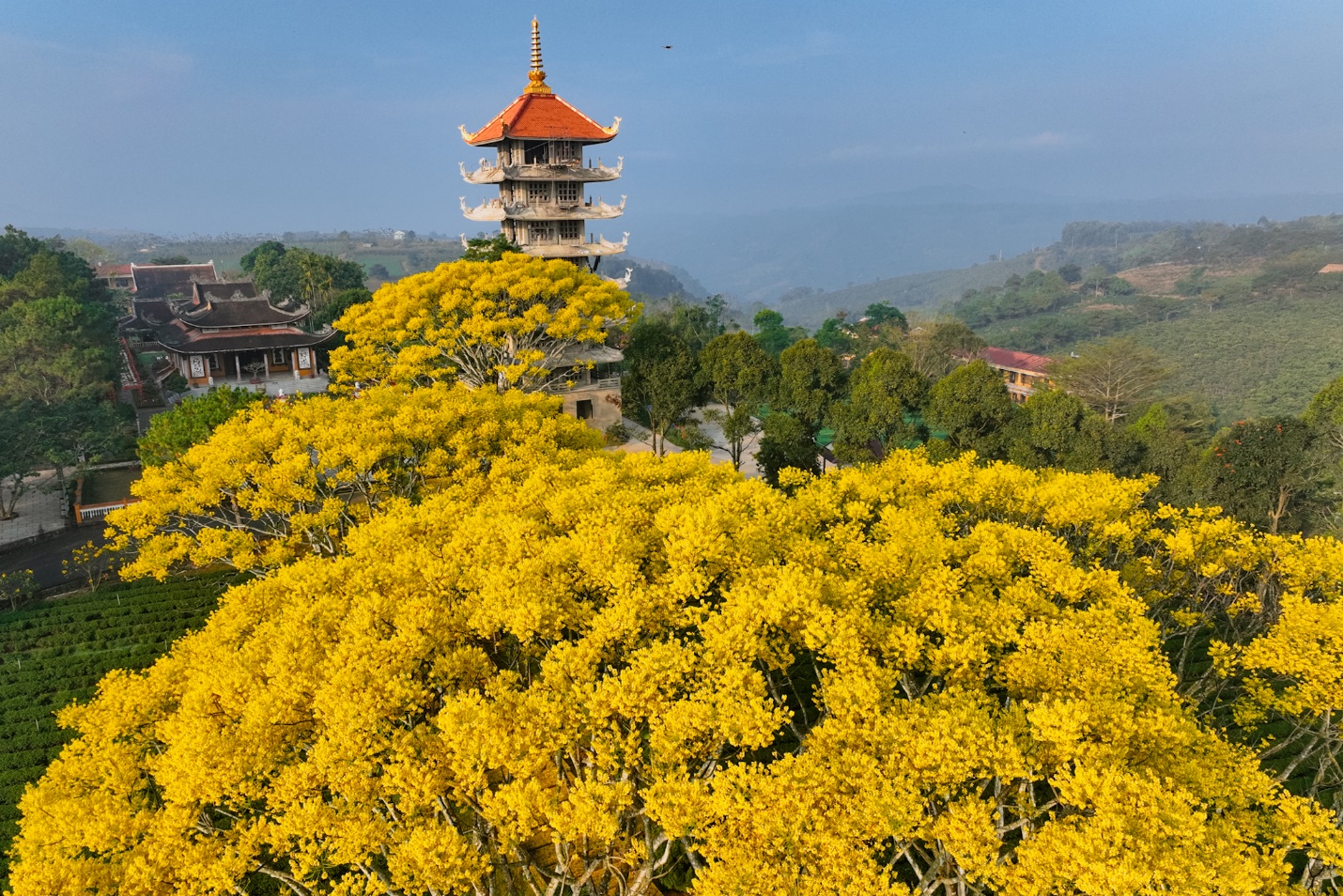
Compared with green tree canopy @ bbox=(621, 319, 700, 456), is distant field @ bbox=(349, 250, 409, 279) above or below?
above

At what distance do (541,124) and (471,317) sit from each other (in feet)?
37.1

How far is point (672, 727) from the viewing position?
734cm

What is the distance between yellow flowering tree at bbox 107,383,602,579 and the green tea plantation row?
11.2 feet

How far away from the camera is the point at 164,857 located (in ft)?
26.4

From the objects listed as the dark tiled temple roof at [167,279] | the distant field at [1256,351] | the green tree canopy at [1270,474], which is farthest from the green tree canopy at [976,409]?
the dark tiled temple roof at [167,279]

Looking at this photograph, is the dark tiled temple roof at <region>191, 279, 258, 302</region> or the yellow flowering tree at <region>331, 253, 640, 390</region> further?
the dark tiled temple roof at <region>191, 279, 258, 302</region>

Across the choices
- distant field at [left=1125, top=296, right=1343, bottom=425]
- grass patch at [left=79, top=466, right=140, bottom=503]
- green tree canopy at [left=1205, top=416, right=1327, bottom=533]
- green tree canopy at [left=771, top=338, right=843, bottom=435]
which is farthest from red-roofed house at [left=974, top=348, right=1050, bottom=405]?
grass patch at [left=79, top=466, right=140, bottom=503]

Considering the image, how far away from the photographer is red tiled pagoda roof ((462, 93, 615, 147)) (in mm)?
29781

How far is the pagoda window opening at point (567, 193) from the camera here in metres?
31.7

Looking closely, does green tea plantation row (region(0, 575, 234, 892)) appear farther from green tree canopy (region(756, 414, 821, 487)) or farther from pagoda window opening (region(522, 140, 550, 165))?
pagoda window opening (region(522, 140, 550, 165))

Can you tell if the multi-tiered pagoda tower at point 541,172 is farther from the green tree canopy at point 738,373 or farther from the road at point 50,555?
the road at point 50,555

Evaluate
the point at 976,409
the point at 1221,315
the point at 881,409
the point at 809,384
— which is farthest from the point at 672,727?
the point at 1221,315

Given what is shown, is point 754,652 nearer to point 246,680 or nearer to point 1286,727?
point 246,680

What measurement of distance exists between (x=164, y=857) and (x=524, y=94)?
3035cm
